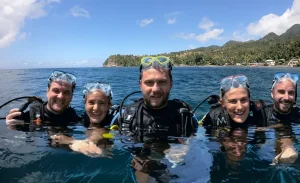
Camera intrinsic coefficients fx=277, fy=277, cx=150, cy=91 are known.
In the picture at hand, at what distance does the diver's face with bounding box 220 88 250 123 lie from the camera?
522 centimetres

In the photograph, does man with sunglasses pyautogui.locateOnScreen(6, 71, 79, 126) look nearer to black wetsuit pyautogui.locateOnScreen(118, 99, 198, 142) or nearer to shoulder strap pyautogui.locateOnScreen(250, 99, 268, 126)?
black wetsuit pyautogui.locateOnScreen(118, 99, 198, 142)

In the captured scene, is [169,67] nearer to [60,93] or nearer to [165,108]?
[165,108]

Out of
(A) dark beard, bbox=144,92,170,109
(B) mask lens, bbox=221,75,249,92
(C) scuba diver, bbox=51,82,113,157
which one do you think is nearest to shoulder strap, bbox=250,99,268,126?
(B) mask lens, bbox=221,75,249,92

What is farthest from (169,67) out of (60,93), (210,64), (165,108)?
(210,64)

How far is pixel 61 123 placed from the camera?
6.20 meters

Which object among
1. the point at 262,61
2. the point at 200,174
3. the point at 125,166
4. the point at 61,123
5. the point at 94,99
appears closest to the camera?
the point at 200,174

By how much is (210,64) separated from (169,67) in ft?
601

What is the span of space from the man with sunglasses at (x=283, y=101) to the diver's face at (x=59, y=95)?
178 inches

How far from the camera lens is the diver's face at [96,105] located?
5.39 metres

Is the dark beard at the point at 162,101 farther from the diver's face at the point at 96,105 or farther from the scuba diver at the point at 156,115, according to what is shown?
the diver's face at the point at 96,105

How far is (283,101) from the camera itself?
237 inches

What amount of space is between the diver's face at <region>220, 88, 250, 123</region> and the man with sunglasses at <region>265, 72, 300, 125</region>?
3.78ft

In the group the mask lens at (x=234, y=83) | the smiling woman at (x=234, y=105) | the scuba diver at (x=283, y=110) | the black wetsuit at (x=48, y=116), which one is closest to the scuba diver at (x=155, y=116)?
the smiling woman at (x=234, y=105)

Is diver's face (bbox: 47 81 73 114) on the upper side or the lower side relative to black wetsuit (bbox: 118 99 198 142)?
upper
